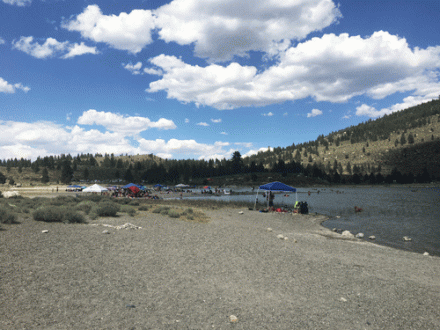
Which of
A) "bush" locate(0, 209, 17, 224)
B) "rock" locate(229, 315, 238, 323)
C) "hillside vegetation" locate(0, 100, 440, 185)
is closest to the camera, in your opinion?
"rock" locate(229, 315, 238, 323)

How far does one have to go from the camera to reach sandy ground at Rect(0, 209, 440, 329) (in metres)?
5.37

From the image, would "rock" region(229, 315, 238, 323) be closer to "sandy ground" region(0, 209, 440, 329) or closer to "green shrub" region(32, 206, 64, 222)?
"sandy ground" region(0, 209, 440, 329)

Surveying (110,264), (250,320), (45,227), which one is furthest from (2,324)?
(45,227)

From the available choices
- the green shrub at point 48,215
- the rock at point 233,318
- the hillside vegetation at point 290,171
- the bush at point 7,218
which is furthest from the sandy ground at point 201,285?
the hillside vegetation at point 290,171

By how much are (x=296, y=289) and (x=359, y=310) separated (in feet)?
5.21

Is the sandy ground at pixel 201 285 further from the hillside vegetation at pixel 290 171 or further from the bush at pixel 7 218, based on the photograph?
the hillside vegetation at pixel 290 171

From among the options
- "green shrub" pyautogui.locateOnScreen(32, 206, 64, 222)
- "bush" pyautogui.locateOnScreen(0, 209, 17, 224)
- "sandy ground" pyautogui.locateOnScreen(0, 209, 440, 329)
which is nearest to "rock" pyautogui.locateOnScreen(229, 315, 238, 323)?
"sandy ground" pyautogui.locateOnScreen(0, 209, 440, 329)

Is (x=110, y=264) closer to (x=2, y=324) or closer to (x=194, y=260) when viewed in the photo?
Answer: (x=194, y=260)

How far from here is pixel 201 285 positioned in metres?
7.24

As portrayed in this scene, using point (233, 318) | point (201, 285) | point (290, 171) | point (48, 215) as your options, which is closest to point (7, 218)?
point (48, 215)

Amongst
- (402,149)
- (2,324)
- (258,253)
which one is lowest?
(258,253)

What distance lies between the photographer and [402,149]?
611 feet

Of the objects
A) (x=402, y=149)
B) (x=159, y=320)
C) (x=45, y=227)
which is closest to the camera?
(x=159, y=320)

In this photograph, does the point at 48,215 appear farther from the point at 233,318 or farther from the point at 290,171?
the point at 290,171
